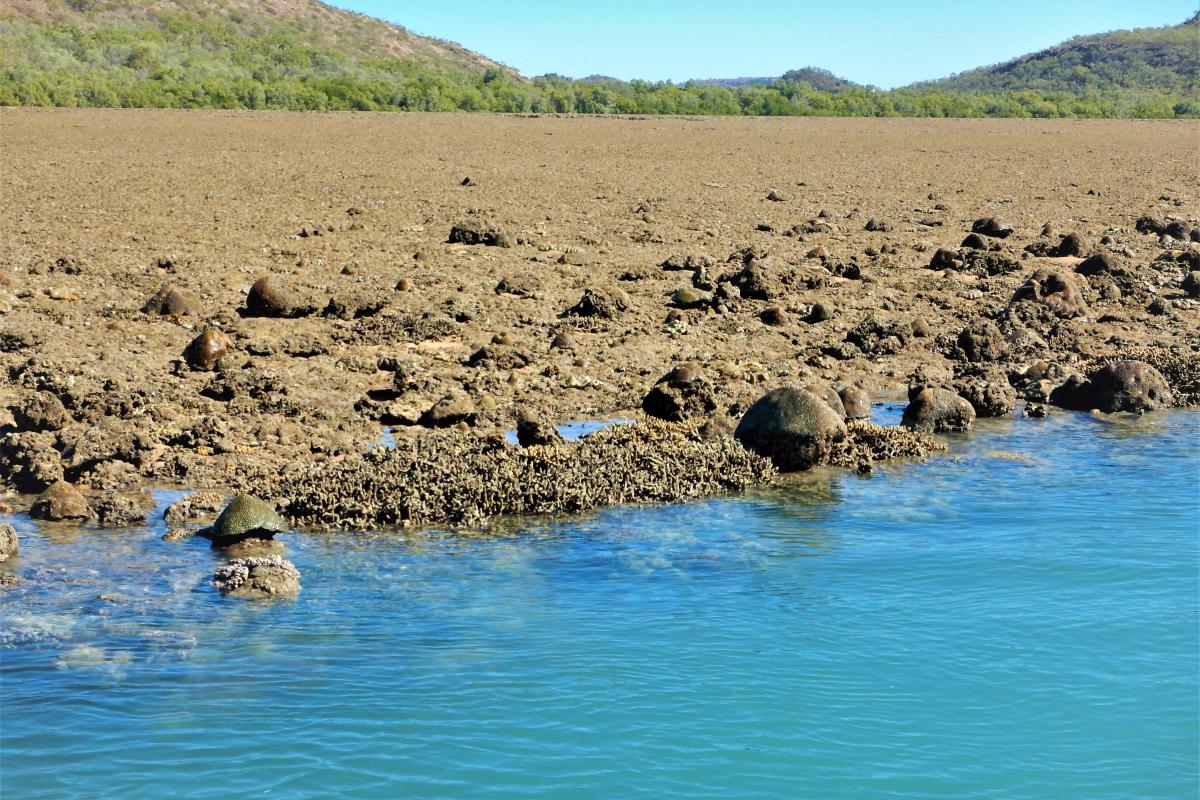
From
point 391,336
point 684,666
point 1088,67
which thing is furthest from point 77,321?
point 1088,67

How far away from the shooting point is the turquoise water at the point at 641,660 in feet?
16.9

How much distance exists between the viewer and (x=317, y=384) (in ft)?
34.8

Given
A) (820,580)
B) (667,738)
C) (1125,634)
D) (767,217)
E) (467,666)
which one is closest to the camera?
(667,738)

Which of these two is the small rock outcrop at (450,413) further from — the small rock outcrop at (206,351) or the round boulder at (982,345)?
the round boulder at (982,345)

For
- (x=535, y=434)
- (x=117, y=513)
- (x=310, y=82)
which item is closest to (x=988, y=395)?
(x=535, y=434)

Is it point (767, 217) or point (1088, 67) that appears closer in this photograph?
point (767, 217)

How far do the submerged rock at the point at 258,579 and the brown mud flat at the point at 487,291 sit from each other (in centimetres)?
181

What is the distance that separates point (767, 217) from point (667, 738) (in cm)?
1390

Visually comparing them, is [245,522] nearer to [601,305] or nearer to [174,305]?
[174,305]

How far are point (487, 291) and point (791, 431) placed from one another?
16.7 feet

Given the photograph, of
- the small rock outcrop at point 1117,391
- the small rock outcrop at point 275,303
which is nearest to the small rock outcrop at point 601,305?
the small rock outcrop at point 275,303

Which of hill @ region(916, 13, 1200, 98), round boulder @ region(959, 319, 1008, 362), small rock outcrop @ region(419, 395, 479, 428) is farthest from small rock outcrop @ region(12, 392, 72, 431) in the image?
hill @ region(916, 13, 1200, 98)

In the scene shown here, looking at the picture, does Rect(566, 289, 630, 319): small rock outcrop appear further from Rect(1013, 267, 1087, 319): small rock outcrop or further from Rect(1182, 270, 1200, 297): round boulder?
Rect(1182, 270, 1200, 297): round boulder

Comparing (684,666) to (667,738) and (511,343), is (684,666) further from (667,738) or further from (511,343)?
(511,343)
